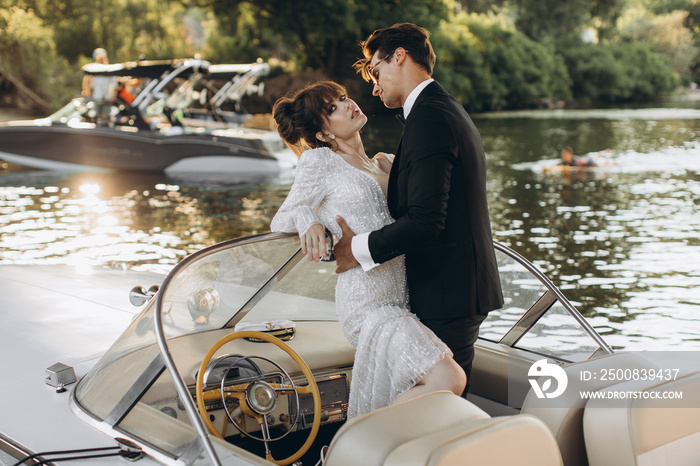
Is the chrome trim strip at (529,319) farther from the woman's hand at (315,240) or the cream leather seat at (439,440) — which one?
the cream leather seat at (439,440)

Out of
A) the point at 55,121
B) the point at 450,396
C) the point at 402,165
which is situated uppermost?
A: the point at 402,165

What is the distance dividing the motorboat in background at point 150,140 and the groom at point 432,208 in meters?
12.8

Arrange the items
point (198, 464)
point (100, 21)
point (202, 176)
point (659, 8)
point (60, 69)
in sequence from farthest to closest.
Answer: point (659, 8) < point (100, 21) < point (60, 69) < point (202, 176) < point (198, 464)

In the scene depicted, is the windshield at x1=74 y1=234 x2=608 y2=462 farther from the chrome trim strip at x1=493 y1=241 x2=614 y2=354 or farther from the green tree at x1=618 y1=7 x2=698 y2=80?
the green tree at x1=618 y1=7 x2=698 y2=80

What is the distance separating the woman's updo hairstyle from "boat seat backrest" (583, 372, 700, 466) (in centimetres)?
104

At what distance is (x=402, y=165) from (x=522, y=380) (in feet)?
2.81

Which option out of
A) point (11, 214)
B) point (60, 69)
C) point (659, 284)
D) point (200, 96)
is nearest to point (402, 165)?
point (659, 284)

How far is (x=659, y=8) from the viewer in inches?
1800

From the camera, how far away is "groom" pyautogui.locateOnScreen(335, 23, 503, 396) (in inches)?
72.0

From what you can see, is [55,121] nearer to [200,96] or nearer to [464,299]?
[200,96]

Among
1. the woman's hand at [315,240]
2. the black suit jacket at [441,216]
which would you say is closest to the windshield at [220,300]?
the woman's hand at [315,240]

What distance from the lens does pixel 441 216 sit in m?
1.84

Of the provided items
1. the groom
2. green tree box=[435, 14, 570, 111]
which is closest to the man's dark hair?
the groom

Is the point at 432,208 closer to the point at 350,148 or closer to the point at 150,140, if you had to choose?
the point at 350,148
